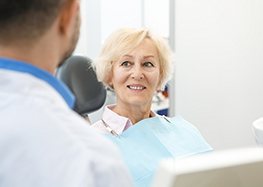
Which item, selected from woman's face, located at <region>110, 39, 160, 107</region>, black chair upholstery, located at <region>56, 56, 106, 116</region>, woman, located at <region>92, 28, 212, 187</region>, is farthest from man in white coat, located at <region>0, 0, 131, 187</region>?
black chair upholstery, located at <region>56, 56, 106, 116</region>

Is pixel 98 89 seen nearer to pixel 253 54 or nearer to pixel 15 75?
pixel 253 54

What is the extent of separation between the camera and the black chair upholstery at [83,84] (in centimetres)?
247

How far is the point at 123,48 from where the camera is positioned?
1.77m

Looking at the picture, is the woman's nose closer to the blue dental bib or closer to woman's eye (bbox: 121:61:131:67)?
woman's eye (bbox: 121:61:131:67)

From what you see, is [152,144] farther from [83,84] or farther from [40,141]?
[40,141]

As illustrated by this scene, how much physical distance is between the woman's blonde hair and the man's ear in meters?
1.10

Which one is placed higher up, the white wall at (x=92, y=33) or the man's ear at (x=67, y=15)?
the man's ear at (x=67, y=15)

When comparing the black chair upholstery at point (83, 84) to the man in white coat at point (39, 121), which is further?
the black chair upholstery at point (83, 84)

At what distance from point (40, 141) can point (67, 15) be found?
0.20 meters

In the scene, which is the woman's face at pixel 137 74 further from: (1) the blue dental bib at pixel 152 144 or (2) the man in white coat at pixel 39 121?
(2) the man in white coat at pixel 39 121

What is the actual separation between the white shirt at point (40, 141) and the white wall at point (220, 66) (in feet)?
7.33

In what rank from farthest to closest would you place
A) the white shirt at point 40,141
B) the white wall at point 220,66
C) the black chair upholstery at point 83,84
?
the white wall at point 220,66, the black chair upholstery at point 83,84, the white shirt at point 40,141

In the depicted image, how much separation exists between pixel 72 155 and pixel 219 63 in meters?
2.41

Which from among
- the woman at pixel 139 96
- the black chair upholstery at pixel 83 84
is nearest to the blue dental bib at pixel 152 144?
the woman at pixel 139 96
